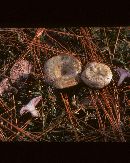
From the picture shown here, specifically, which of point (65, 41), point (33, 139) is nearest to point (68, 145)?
point (33, 139)

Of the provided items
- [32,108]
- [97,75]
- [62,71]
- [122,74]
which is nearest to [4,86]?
[32,108]

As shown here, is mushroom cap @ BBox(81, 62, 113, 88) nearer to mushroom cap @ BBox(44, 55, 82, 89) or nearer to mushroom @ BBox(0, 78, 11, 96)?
mushroom cap @ BBox(44, 55, 82, 89)

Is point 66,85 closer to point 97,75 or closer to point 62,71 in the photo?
point 62,71

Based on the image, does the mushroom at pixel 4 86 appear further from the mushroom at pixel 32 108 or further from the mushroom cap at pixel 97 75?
the mushroom cap at pixel 97 75

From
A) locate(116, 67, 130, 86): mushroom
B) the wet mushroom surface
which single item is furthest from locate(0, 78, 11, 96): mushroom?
locate(116, 67, 130, 86): mushroom

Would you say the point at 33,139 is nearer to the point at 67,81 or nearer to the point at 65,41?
the point at 67,81

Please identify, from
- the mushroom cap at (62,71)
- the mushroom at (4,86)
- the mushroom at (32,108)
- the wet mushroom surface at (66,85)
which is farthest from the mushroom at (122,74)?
the mushroom at (4,86)
